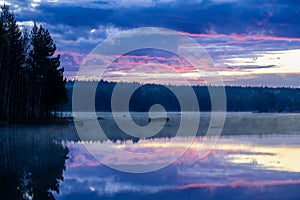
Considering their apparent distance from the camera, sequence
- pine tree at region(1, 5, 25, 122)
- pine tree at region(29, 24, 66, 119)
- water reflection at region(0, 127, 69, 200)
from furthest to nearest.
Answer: pine tree at region(29, 24, 66, 119) < pine tree at region(1, 5, 25, 122) < water reflection at region(0, 127, 69, 200)

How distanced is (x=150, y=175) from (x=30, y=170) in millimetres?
5170

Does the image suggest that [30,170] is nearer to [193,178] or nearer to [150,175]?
[150,175]

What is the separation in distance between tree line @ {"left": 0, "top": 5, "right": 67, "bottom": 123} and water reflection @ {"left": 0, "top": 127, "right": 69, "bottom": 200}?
29.5m

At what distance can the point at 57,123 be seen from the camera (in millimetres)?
69750

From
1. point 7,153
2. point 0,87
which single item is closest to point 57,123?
point 0,87

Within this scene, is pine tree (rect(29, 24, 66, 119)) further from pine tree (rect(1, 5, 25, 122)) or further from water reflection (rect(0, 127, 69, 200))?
water reflection (rect(0, 127, 69, 200))

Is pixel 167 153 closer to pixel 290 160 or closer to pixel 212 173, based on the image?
pixel 290 160

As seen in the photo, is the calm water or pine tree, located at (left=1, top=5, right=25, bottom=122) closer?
the calm water

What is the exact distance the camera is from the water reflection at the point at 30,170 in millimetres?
16375

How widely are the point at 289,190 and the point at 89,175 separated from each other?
8288 millimetres

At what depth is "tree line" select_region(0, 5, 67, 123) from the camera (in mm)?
61781

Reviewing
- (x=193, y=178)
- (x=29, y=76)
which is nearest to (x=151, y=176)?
(x=193, y=178)

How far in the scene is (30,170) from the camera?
21609mm

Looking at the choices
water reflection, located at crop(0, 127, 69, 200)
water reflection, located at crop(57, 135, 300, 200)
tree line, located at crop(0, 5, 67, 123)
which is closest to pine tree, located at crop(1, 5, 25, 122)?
tree line, located at crop(0, 5, 67, 123)
